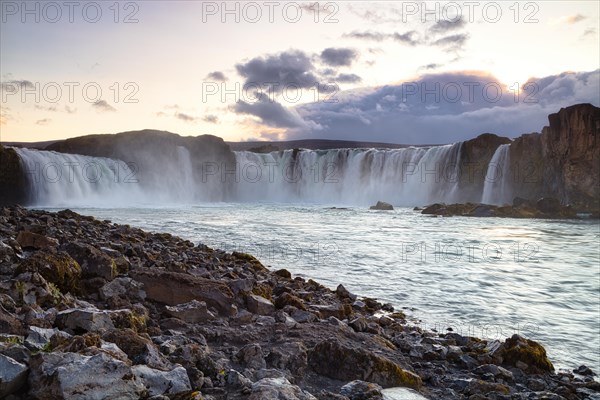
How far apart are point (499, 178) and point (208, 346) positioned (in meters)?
53.8

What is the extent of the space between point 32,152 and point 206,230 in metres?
28.6

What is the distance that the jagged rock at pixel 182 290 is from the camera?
18.0ft

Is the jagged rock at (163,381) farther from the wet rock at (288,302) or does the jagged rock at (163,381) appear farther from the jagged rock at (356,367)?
the wet rock at (288,302)

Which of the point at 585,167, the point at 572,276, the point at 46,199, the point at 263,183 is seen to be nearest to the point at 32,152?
the point at 46,199

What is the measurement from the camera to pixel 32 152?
4116 cm

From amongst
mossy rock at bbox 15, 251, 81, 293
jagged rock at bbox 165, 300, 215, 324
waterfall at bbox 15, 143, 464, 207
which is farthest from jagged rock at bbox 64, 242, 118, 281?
waterfall at bbox 15, 143, 464, 207

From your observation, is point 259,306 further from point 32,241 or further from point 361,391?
point 32,241

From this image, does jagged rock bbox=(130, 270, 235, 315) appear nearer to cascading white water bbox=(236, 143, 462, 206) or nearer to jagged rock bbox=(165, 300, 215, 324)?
jagged rock bbox=(165, 300, 215, 324)

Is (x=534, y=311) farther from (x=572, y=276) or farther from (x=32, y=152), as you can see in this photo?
(x=32, y=152)

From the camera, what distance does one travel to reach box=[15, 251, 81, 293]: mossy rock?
4.90 metres

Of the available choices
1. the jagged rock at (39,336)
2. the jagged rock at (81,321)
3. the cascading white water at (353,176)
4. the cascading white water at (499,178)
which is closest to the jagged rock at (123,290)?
the jagged rock at (81,321)

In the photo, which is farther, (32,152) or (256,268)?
(32,152)

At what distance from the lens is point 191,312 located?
4.99 metres

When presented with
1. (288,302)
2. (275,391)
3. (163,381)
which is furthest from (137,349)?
(288,302)
